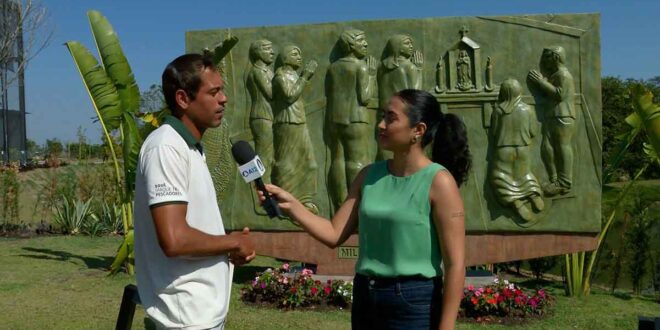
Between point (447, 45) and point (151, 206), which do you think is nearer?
point (151, 206)

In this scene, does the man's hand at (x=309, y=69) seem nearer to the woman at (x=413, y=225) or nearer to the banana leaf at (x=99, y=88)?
the banana leaf at (x=99, y=88)

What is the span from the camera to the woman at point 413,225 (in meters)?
2.49

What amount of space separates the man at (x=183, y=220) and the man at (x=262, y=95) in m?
4.96

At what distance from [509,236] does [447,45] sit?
211 centimetres

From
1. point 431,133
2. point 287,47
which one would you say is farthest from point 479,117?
point 431,133

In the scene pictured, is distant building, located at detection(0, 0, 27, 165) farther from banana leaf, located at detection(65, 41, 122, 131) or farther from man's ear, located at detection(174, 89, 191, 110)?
man's ear, located at detection(174, 89, 191, 110)

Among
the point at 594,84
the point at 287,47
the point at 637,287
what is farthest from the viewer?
the point at 637,287

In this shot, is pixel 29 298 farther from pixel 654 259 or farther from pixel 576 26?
pixel 654 259

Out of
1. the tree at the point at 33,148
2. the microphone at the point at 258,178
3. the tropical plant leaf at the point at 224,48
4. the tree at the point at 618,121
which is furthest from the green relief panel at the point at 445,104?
the tree at the point at 33,148

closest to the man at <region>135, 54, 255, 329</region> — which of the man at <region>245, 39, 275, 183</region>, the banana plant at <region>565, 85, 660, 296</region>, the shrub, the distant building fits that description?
the man at <region>245, 39, 275, 183</region>

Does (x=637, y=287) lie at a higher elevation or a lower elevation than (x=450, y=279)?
lower

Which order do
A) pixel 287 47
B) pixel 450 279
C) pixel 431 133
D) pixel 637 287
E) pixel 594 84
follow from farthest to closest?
pixel 637 287 < pixel 287 47 < pixel 594 84 < pixel 431 133 < pixel 450 279

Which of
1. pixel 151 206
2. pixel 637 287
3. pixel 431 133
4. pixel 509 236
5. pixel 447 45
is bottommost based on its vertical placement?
pixel 637 287

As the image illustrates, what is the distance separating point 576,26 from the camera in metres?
6.70
